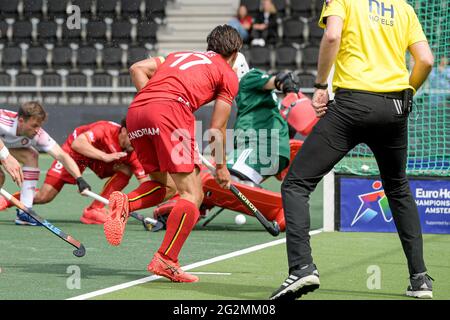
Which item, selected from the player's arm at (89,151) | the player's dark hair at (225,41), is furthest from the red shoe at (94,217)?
the player's dark hair at (225,41)

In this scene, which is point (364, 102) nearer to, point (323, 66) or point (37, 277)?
point (323, 66)

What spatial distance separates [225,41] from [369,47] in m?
1.03

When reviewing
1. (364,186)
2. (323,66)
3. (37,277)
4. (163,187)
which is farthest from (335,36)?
(364,186)

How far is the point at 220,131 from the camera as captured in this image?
5551 millimetres

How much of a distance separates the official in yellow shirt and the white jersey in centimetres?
335

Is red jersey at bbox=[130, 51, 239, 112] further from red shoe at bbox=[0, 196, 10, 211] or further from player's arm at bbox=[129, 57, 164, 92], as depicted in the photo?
red shoe at bbox=[0, 196, 10, 211]

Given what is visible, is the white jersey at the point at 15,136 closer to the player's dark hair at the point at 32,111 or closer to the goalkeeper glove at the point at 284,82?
the player's dark hair at the point at 32,111

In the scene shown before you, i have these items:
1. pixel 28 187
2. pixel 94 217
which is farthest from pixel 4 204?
pixel 94 217

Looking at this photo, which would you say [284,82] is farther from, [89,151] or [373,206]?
[89,151]

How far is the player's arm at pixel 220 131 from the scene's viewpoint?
18.2 feet

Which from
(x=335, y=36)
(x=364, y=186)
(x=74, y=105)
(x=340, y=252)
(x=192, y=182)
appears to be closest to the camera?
(x=335, y=36)

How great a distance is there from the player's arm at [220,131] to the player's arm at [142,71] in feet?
1.49

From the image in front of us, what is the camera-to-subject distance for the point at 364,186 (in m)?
8.05

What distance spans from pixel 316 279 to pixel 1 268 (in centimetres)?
195
